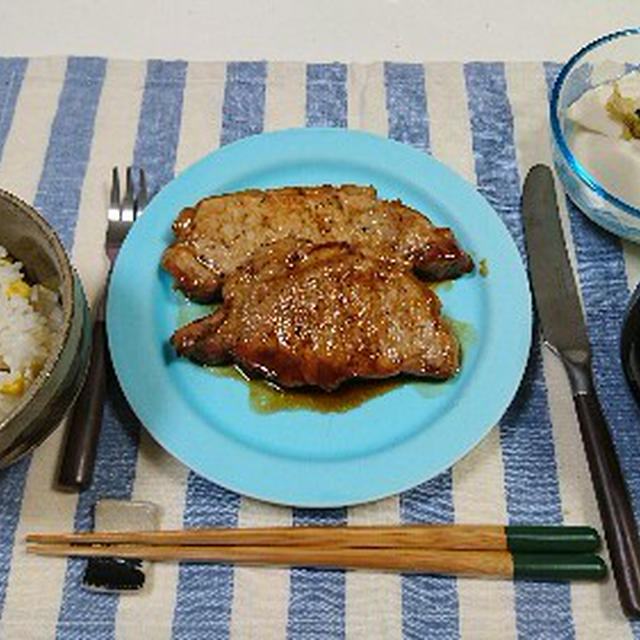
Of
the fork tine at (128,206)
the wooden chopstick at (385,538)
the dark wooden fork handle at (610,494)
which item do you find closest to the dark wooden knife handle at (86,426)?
the wooden chopstick at (385,538)

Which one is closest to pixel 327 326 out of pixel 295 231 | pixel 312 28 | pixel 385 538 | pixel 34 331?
pixel 295 231

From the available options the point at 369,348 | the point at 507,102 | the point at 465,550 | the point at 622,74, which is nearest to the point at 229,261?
the point at 369,348

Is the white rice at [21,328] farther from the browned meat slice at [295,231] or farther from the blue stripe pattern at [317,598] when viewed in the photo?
the blue stripe pattern at [317,598]

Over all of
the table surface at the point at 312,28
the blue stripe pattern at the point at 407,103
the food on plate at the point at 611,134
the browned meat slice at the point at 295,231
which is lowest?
the browned meat slice at the point at 295,231

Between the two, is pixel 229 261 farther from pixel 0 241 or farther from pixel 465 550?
pixel 465 550

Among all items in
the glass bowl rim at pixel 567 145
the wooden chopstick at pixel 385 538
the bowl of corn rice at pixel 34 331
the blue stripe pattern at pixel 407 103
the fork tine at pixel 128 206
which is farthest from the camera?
the blue stripe pattern at pixel 407 103

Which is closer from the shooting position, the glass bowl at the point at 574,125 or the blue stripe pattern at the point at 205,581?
the blue stripe pattern at the point at 205,581

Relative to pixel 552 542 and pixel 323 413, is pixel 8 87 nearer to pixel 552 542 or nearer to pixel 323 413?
pixel 323 413

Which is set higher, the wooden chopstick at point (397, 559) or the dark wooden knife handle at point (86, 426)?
the dark wooden knife handle at point (86, 426)
